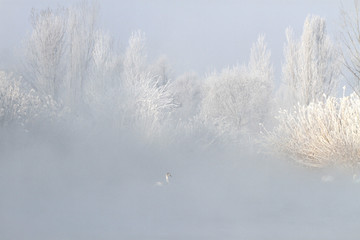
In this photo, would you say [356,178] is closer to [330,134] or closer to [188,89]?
[330,134]

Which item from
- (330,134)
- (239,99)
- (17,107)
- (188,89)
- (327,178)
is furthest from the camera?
(188,89)

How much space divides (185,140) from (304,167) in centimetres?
414

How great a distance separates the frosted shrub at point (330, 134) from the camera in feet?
33.0

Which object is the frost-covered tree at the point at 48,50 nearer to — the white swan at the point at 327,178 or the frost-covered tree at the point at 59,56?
the frost-covered tree at the point at 59,56

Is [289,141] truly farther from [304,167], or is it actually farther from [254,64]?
[254,64]

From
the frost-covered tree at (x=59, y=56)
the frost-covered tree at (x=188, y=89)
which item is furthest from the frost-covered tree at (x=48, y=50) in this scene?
the frost-covered tree at (x=188, y=89)

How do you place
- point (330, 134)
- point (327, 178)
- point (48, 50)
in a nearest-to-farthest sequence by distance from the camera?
point (330, 134)
point (327, 178)
point (48, 50)

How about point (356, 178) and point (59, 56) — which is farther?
point (59, 56)

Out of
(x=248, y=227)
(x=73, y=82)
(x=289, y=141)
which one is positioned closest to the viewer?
(x=248, y=227)

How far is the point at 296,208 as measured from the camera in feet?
27.1

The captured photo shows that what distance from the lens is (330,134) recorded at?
33.7 feet

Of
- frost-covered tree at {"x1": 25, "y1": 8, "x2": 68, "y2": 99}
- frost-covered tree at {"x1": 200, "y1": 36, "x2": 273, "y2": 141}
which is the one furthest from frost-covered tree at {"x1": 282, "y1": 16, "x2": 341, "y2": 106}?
frost-covered tree at {"x1": 25, "y1": 8, "x2": 68, "y2": 99}

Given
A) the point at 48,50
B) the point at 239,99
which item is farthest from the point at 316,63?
the point at 48,50

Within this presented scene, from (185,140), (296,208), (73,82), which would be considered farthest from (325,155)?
(73,82)
